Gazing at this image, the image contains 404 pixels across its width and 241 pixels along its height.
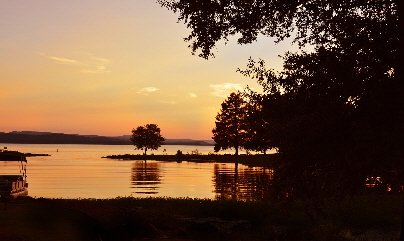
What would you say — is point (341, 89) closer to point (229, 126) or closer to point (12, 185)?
point (12, 185)

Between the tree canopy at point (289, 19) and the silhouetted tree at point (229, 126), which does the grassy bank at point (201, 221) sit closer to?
the tree canopy at point (289, 19)

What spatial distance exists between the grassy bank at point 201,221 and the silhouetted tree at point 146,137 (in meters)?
98.1

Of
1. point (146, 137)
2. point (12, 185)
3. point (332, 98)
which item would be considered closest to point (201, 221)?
point (332, 98)

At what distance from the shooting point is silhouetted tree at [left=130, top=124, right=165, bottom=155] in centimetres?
12169

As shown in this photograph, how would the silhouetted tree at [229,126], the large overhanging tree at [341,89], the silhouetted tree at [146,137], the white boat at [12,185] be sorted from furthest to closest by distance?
the silhouetted tree at [146,137] < the silhouetted tree at [229,126] < the white boat at [12,185] < the large overhanging tree at [341,89]

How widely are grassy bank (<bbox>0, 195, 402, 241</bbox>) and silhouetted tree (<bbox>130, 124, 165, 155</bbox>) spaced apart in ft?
322

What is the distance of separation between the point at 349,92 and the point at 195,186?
92.2ft

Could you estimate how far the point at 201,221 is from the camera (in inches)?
675

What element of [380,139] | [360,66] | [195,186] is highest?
[360,66]

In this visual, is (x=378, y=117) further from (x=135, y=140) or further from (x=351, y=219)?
(x=135, y=140)

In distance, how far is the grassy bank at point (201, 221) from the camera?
40.3ft

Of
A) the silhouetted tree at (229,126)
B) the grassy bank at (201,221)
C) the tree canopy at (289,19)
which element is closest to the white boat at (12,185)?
the grassy bank at (201,221)

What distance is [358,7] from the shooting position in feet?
40.1

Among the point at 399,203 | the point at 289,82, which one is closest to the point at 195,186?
the point at 399,203
